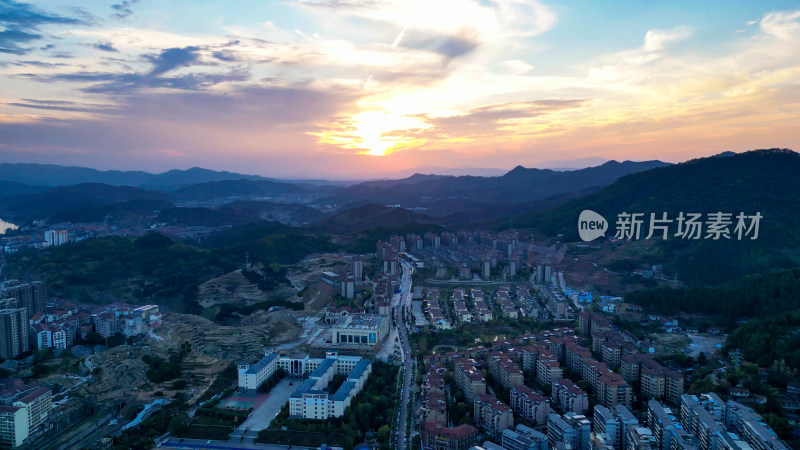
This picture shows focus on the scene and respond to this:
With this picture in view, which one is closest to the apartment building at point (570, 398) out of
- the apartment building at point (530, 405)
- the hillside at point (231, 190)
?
the apartment building at point (530, 405)

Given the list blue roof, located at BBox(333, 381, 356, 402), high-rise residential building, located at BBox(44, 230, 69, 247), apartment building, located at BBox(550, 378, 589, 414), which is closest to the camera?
apartment building, located at BBox(550, 378, 589, 414)

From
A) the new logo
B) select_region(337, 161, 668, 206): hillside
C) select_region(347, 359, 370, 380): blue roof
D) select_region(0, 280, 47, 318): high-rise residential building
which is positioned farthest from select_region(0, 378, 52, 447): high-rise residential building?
select_region(337, 161, 668, 206): hillside

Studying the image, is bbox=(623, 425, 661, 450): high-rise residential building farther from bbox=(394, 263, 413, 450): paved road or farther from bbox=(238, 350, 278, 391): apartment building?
bbox=(238, 350, 278, 391): apartment building

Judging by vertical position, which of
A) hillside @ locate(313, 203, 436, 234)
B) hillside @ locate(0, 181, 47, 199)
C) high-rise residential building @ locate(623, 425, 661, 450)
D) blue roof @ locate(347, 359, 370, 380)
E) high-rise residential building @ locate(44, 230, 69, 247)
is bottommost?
blue roof @ locate(347, 359, 370, 380)

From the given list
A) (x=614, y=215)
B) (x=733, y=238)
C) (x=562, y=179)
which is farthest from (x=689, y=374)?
(x=562, y=179)

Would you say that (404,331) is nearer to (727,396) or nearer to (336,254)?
(727,396)

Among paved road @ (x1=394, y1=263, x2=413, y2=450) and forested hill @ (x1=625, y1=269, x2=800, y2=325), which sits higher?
forested hill @ (x1=625, y1=269, x2=800, y2=325)

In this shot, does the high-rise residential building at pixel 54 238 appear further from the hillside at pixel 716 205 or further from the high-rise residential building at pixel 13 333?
the hillside at pixel 716 205

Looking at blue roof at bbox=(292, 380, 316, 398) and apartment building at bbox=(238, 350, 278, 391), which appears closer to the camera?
blue roof at bbox=(292, 380, 316, 398)
